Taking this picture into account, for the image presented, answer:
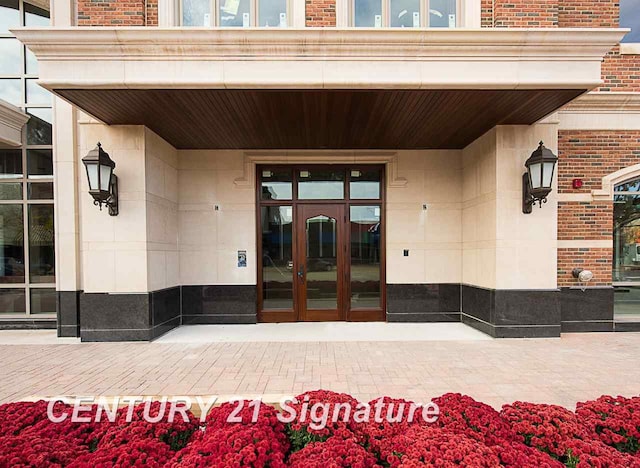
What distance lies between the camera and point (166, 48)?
445 cm

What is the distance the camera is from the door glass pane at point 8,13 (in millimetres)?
6809

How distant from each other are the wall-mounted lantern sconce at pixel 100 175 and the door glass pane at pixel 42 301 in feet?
9.30

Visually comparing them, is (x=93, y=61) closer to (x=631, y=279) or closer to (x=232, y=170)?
(x=232, y=170)

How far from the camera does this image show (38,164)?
689 cm

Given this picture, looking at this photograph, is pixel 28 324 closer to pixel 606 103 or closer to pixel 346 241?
pixel 346 241

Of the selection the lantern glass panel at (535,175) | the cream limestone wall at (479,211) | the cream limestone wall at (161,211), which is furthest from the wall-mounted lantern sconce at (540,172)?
the cream limestone wall at (161,211)

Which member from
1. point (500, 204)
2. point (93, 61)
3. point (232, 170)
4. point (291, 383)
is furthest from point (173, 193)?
point (500, 204)

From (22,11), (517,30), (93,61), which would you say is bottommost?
(93,61)

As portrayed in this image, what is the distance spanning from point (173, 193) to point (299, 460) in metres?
6.07

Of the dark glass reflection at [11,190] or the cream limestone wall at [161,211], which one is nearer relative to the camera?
the cream limestone wall at [161,211]

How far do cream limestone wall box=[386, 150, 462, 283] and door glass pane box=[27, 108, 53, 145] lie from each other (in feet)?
23.6

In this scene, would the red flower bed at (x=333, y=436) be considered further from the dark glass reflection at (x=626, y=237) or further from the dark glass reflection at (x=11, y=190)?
the dark glass reflection at (x=11, y=190)

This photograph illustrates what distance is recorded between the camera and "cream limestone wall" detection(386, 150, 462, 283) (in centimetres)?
704

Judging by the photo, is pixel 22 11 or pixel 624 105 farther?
pixel 22 11
